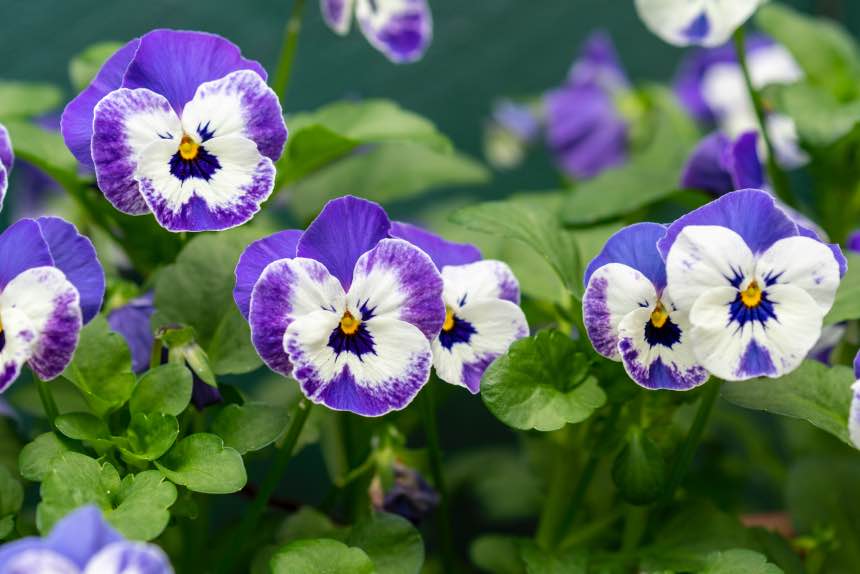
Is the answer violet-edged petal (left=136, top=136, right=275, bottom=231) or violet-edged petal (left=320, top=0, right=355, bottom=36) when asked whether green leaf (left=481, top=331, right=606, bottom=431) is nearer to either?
violet-edged petal (left=136, top=136, right=275, bottom=231)

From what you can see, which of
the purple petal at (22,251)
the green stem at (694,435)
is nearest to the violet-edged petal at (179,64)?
the purple petal at (22,251)

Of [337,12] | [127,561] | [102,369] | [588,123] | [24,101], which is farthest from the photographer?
[588,123]

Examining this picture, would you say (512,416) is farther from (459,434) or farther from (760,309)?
(459,434)

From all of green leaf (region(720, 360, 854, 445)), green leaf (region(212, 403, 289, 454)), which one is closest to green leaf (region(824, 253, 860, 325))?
green leaf (region(720, 360, 854, 445))

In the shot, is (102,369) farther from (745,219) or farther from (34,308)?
(745,219)

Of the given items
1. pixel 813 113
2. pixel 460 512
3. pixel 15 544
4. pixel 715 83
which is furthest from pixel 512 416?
pixel 715 83

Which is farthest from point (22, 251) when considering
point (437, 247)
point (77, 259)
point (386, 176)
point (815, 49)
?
point (815, 49)
